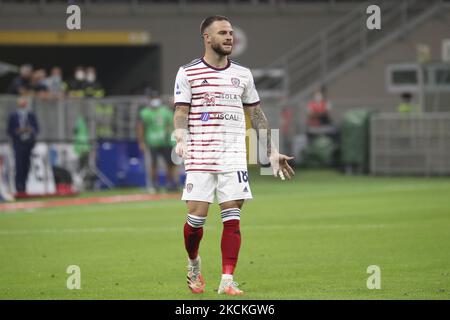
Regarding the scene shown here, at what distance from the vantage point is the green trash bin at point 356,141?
3519 centimetres

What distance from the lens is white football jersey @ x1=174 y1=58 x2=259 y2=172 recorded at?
1124 centimetres

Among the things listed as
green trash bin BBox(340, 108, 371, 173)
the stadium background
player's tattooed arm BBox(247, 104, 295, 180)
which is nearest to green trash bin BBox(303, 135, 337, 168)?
the stadium background

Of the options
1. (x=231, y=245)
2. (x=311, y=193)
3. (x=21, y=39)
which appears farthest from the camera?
(x=21, y=39)

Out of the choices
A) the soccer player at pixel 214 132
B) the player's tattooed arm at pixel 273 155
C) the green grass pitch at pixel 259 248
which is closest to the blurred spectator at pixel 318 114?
the green grass pitch at pixel 259 248

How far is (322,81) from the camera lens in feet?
139

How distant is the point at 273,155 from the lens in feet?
37.7

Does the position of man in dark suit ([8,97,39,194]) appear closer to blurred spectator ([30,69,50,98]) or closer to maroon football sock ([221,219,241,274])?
blurred spectator ([30,69,50,98])

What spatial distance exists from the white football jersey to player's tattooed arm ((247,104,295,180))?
12.3 inches

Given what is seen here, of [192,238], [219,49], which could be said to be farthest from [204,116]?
[192,238]

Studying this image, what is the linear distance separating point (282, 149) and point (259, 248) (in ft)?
76.3

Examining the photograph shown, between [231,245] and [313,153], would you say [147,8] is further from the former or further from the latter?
[231,245]

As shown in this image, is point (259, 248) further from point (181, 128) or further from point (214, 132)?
point (181, 128)
